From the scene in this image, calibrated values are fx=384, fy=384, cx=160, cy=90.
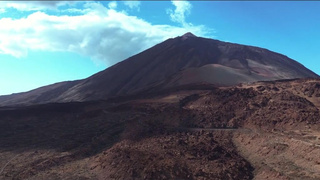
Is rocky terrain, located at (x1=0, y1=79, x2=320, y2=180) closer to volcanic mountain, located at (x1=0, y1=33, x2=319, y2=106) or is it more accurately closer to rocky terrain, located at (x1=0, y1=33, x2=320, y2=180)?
rocky terrain, located at (x1=0, y1=33, x2=320, y2=180)

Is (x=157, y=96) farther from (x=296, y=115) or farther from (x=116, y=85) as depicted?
(x=116, y=85)

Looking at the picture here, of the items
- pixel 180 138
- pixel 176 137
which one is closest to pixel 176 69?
pixel 176 137

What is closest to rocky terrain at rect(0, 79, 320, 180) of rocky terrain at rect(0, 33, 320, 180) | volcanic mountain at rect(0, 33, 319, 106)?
rocky terrain at rect(0, 33, 320, 180)

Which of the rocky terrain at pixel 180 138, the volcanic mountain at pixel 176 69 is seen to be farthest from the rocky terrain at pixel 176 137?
the volcanic mountain at pixel 176 69

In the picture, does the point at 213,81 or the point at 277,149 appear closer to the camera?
the point at 277,149

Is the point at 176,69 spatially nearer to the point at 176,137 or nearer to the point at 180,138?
the point at 176,137

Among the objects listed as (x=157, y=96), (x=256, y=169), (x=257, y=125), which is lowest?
(x=256, y=169)

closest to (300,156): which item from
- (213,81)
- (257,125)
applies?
(257,125)

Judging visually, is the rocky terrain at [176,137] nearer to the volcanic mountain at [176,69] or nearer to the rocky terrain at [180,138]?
the rocky terrain at [180,138]
